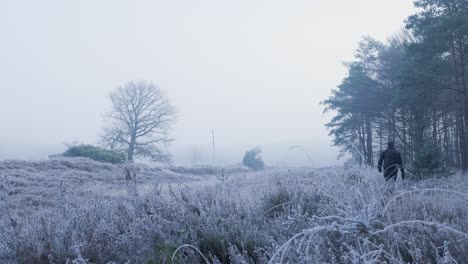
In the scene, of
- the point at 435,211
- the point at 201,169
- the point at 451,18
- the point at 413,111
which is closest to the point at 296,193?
the point at 435,211

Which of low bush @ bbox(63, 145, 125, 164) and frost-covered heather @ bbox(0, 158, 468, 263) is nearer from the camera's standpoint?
frost-covered heather @ bbox(0, 158, 468, 263)

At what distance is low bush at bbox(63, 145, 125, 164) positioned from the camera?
105 ft

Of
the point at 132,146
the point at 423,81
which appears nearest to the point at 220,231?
the point at 423,81

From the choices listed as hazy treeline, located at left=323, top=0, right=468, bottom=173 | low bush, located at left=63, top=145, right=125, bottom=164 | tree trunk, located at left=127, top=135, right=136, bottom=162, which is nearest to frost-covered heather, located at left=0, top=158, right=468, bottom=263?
hazy treeline, located at left=323, top=0, right=468, bottom=173

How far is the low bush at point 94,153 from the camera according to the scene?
105 ft

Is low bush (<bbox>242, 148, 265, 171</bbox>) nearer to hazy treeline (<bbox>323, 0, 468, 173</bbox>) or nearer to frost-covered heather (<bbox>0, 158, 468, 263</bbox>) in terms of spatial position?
hazy treeline (<bbox>323, 0, 468, 173</bbox>)

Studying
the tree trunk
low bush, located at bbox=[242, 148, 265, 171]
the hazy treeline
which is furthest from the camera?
low bush, located at bbox=[242, 148, 265, 171]

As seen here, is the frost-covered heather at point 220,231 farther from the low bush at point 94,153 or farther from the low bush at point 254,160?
the low bush at point 254,160

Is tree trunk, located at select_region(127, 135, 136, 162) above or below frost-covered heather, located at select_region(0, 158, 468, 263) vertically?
above

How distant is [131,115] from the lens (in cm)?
4259

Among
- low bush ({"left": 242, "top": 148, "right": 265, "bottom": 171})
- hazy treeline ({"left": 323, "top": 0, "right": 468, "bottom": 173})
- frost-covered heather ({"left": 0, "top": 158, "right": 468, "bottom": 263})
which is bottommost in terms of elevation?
frost-covered heather ({"left": 0, "top": 158, "right": 468, "bottom": 263})

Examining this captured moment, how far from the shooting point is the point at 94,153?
32.1 meters

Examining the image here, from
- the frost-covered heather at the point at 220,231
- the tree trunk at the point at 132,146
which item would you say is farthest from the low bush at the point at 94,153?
the frost-covered heather at the point at 220,231

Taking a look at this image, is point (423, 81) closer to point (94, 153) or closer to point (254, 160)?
point (94, 153)
